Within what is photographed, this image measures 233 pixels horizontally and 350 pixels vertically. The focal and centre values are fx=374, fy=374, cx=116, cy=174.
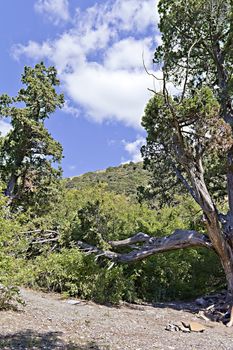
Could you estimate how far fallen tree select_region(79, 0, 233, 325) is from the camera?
11.0 m

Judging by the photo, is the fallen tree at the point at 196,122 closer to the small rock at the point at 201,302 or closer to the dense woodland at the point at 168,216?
the dense woodland at the point at 168,216

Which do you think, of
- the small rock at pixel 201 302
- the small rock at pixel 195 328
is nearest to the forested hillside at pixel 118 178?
the small rock at pixel 201 302

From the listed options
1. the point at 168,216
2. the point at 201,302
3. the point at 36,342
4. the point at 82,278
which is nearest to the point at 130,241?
the point at 82,278

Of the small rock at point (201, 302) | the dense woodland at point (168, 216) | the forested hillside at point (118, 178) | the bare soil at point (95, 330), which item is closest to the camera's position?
the bare soil at point (95, 330)

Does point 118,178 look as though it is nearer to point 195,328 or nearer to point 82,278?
point 82,278

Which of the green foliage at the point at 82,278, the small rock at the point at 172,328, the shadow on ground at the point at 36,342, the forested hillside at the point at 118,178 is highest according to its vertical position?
the forested hillside at the point at 118,178

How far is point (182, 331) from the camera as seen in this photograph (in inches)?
354

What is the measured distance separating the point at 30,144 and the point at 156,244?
9.25 m

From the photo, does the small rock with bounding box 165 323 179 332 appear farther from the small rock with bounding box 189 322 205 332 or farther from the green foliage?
the green foliage

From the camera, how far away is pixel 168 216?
1816 cm

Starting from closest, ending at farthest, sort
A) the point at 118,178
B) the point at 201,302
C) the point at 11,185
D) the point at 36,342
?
1. the point at 36,342
2. the point at 201,302
3. the point at 11,185
4. the point at 118,178

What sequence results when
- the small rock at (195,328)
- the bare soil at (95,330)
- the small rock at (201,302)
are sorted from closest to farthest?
the bare soil at (95,330)
the small rock at (195,328)
the small rock at (201,302)

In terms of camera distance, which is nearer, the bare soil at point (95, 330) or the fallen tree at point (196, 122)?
the bare soil at point (95, 330)

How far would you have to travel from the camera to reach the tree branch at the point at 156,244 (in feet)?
41.2
